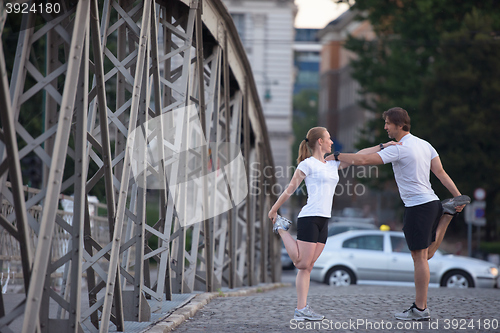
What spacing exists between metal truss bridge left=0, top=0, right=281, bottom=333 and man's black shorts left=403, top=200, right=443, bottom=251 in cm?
233

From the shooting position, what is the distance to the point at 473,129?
2695cm

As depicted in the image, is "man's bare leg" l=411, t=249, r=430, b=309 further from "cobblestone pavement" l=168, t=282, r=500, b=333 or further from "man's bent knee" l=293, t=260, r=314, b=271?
"man's bent knee" l=293, t=260, r=314, b=271

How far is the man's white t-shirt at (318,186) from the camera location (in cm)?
618

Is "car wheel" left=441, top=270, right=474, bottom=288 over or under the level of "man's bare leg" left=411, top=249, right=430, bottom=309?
under

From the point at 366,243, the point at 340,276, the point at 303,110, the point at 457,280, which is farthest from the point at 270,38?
the point at 303,110

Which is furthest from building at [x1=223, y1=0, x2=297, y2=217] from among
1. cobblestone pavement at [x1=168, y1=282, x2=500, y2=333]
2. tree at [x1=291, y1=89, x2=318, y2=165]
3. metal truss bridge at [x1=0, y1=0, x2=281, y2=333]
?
tree at [x1=291, y1=89, x2=318, y2=165]

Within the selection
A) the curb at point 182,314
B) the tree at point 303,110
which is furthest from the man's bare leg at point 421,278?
the tree at point 303,110

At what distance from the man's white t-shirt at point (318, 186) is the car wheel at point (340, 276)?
35.9 feet

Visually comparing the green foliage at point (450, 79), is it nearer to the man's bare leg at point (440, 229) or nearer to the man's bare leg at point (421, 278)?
the man's bare leg at point (440, 229)

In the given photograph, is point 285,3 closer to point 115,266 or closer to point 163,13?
point 163,13

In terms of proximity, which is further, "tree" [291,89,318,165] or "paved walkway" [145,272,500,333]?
"tree" [291,89,318,165]

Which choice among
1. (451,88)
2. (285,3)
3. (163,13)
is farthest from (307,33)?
(163,13)

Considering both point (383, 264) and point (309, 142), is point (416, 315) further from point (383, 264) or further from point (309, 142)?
point (383, 264)

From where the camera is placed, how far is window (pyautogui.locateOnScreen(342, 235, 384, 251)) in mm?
16812
